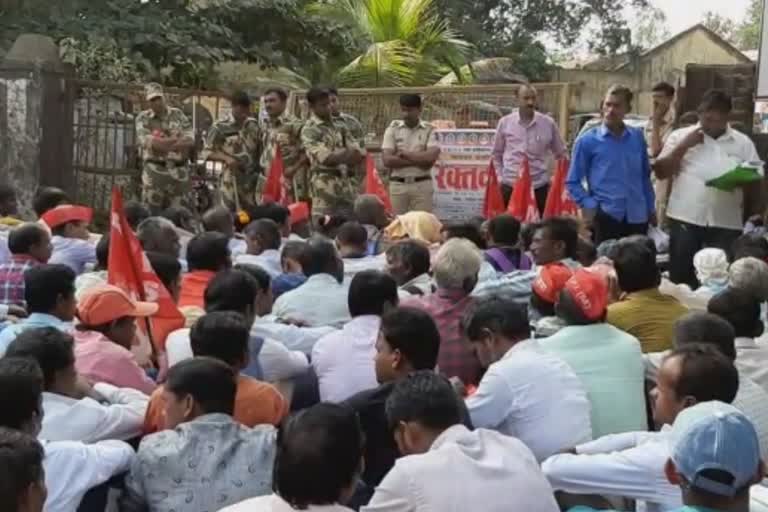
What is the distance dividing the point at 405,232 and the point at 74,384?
4.33 metres

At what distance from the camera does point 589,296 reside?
4.42m

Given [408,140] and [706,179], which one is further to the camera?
[408,140]

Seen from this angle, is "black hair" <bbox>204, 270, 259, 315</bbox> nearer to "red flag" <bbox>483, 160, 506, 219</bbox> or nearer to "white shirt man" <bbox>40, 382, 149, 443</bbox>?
"white shirt man" <bbox>40, 382, 149, 443</bbox>

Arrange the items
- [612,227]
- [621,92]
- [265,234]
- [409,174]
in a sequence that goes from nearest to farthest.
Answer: [265,234] < [621,92] < [612,227] < [409,174]

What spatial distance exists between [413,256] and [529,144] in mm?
3887

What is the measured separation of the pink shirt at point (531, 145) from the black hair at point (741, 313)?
16.3 ft

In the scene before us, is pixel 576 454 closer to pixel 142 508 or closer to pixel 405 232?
pixel 142 508

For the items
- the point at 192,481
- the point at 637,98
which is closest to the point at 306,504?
the point at 192,481

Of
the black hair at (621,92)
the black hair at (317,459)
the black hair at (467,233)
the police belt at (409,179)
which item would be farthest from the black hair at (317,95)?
the black hair at (317,459)

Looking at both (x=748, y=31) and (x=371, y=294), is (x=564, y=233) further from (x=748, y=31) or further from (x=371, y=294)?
(x=748, y=31)

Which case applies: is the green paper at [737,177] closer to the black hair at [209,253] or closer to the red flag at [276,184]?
the black hair at [209,253]

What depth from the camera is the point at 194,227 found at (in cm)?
959

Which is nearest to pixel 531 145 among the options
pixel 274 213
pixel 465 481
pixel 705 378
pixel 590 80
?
pixel 274 213

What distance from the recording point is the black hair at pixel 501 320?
432 centimetres
